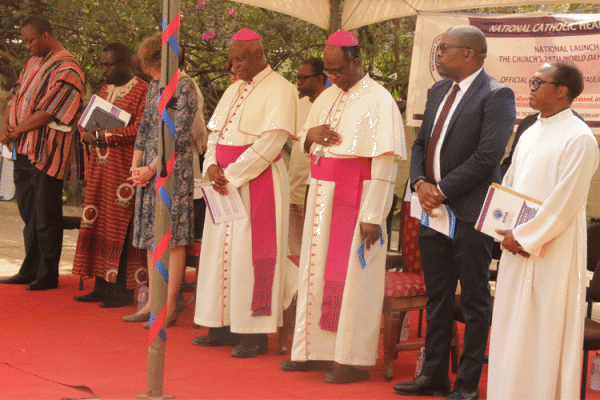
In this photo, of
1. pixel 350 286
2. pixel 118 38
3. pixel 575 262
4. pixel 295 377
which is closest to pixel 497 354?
pixel 575 262

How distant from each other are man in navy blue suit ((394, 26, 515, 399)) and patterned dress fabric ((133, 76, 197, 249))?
6.43 feet

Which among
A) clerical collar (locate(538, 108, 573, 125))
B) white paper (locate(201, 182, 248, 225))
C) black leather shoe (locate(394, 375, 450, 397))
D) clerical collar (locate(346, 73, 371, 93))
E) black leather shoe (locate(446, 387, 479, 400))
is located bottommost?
black leather shoe (locate(394, 375, 450, 397))

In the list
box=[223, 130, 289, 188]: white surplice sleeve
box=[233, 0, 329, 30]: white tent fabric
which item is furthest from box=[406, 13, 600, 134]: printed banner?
box=[223, 130, 289, 188]: white surplice sleeve

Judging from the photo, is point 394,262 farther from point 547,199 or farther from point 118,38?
point 118,38

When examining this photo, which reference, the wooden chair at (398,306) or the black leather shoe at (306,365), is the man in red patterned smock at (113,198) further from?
the wooden chair at (398,306)

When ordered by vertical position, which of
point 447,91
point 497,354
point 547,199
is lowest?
point 497,354

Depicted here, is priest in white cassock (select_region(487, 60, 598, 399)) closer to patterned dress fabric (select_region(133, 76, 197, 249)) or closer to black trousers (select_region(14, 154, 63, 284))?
patterned dress fabric (select_region(133, 76, 197, 249))

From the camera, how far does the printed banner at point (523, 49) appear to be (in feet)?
20.7

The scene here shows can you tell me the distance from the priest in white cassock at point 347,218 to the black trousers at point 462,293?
0.38 m

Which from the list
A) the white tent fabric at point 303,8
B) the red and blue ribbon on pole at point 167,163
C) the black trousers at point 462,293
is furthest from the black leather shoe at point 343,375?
the white tent fabric at point 303,8

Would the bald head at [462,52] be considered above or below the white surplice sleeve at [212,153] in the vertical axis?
above

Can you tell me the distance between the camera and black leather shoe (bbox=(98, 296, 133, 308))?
6.38m

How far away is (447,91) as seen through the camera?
4266mm

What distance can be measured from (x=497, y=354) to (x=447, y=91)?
1419mm
